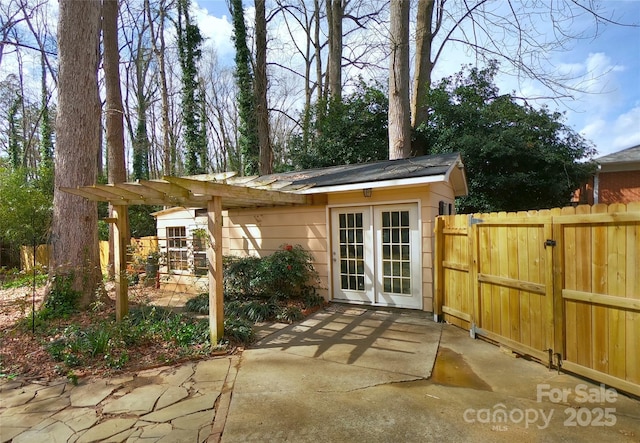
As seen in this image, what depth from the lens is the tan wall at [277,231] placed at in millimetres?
6125

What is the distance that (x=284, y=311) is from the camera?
524 centimetres

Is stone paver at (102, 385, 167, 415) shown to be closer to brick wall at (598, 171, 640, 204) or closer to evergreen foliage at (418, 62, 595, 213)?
evergreen foliage at (418, 62, 595, 213)

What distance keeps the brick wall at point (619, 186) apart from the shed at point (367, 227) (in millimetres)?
10038

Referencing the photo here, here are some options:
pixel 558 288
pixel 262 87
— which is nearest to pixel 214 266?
pixel 558 288

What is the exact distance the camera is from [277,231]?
21.5 ft

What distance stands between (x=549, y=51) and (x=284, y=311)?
6725 millimetres

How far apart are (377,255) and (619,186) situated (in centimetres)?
1292

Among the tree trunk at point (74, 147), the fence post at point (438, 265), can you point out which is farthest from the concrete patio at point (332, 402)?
the tree trunk at point (74, 147)

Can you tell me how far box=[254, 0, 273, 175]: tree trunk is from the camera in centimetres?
1090

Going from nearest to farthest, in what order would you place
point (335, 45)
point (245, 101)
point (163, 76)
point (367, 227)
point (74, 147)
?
point (74, 147)
point (367, 227)
point (245, 101)
point (163, 76)
point (335, 45)

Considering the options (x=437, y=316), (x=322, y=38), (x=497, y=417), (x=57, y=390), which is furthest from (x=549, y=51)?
(x=322, y=38)

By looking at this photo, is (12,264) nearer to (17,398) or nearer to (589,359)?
(17,398)

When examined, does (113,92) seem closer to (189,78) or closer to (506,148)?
(189,78)

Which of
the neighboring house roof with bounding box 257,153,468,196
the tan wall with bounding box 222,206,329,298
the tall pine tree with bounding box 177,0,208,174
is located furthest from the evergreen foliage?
the tall pine tree with bounding box 177,0,208,174
